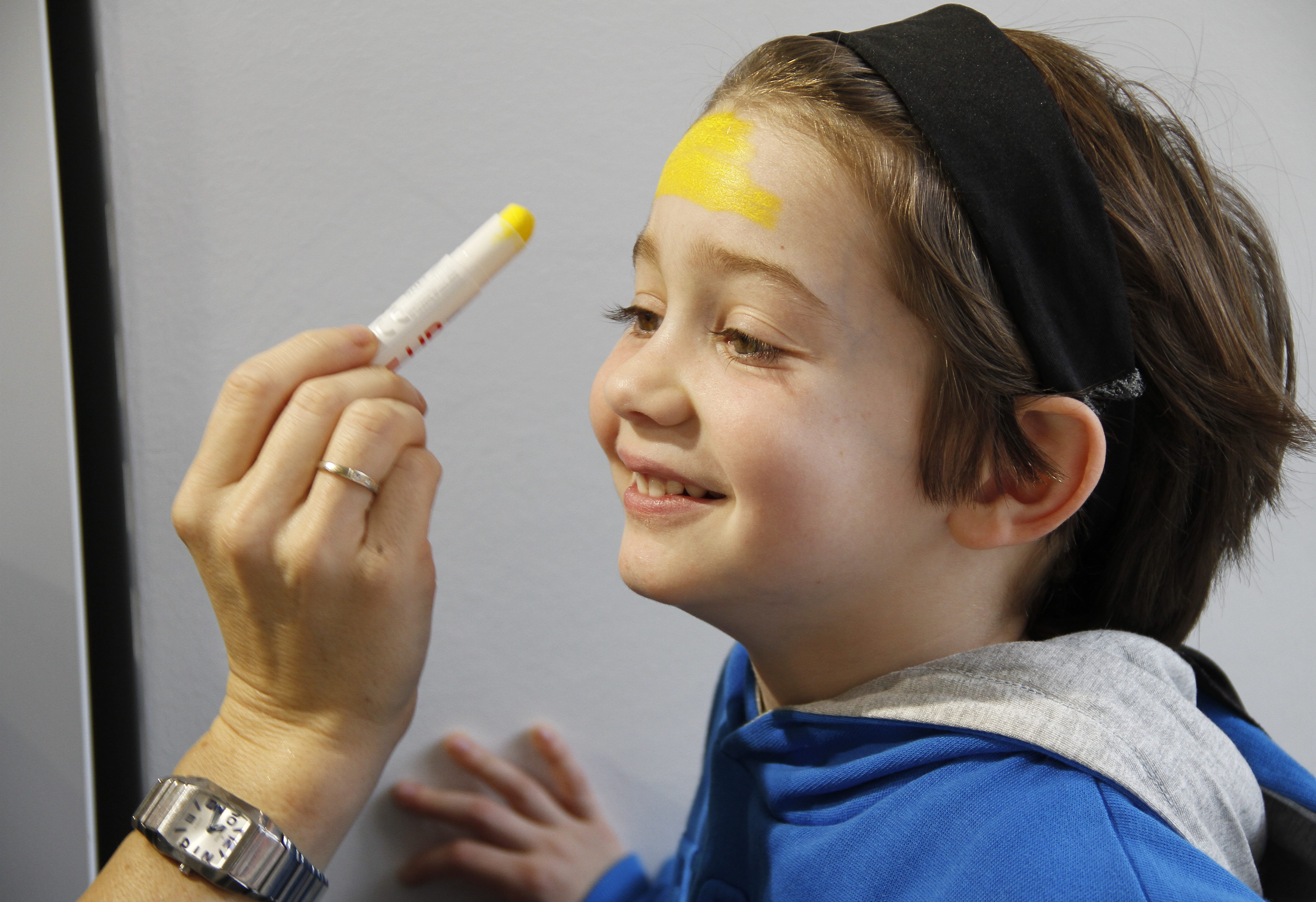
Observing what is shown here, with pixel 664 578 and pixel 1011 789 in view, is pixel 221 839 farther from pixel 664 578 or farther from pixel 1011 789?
pixel 1011 789

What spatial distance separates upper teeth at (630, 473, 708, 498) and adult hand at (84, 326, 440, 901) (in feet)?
0.50

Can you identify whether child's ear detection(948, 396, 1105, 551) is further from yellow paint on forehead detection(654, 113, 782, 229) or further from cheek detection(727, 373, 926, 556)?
yellow paint on forehead detection(654, 113, 782, 229)

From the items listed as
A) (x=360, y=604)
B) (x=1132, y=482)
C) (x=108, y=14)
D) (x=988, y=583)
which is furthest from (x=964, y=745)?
(x=108, y=14)

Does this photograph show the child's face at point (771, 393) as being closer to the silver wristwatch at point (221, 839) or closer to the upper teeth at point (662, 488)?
the upper teeth at point (662, 488)

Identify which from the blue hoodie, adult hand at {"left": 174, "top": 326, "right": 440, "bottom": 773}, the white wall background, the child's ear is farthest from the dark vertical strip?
the child's ear

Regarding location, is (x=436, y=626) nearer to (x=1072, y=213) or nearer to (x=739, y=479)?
(x=739, y=479)

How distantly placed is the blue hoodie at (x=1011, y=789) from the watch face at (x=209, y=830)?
1.10ft

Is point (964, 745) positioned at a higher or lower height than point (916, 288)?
lower

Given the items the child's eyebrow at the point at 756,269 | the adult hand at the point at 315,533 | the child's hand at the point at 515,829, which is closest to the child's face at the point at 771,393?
the child's eyebrow at the point at 756,269

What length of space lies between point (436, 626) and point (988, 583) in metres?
0.51

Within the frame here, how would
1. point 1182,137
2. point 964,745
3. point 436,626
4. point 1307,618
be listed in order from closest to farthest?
1. point 964,745
2. point 1182,137
3. point 436,626
4. point 1307,618

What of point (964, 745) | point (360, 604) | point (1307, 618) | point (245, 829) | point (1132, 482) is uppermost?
point (1307, 618)

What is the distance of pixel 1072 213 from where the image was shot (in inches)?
20.8

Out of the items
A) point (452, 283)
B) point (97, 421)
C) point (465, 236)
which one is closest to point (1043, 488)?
point (452, 283)
